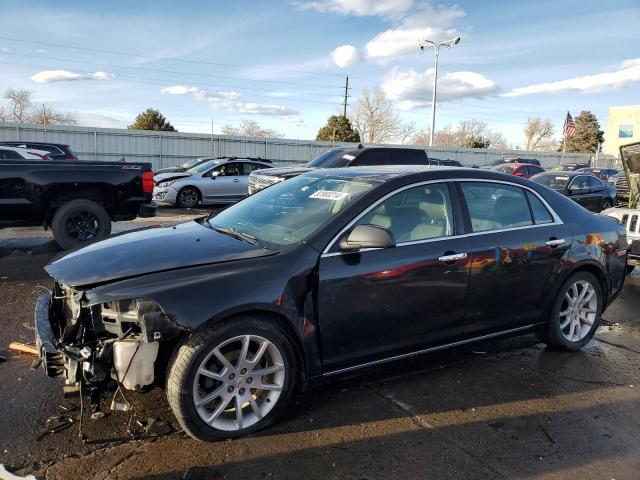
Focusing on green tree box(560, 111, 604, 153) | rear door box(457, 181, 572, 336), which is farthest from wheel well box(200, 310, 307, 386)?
green tree box(560, 111, 604, 153)

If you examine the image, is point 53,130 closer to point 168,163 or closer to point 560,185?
point 168,163

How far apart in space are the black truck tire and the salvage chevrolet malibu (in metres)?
4.60

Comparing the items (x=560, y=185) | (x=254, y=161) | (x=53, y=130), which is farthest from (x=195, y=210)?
(x=53, y=130)

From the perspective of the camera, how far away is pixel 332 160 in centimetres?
1182

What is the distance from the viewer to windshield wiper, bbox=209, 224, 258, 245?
3.47m

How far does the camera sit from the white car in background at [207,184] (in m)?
14.9

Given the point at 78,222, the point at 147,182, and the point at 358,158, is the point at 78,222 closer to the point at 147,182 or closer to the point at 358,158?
the point at 147,182

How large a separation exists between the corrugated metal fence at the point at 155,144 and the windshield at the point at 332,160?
16.8m

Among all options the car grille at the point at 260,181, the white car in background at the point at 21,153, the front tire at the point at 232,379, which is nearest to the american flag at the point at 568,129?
the car grille at the point at 260,181

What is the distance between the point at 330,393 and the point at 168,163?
25535 mm

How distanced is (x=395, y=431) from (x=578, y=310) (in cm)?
236

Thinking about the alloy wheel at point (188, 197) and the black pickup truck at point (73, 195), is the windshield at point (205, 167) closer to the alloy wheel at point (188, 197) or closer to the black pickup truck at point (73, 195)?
the alloy wheel at point (188, 197)

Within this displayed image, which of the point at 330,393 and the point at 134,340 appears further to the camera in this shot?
the point at 330,393

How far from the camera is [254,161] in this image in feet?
53.9
